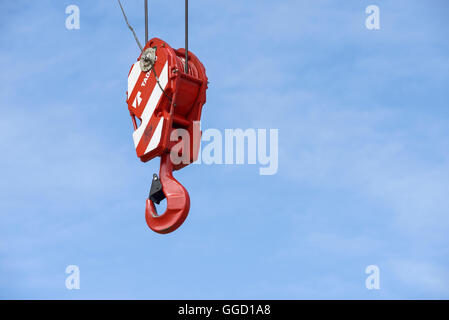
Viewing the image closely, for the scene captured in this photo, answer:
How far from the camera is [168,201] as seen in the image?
34.1ft

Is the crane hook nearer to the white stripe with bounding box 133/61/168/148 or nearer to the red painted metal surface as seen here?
the red painted metal surface

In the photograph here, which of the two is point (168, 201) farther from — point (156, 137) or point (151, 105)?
point (151, 105)

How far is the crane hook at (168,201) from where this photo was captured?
33.8ft

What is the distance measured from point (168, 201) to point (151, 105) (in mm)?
1092

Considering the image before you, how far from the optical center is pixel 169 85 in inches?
421

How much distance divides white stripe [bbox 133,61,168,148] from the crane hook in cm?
38

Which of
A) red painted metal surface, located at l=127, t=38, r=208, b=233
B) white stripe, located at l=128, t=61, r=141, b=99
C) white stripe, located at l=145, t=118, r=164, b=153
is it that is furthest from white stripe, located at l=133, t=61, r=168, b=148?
white stripe, located at l=128, t=61, r=141, b=99

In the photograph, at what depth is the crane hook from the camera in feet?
33.8

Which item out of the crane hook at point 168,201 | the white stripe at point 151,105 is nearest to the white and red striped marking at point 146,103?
the white stripe at point 151,105

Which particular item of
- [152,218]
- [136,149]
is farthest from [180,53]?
[152,218]

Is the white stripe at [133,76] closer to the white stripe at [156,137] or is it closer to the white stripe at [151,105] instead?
the white stripe at [151,105]

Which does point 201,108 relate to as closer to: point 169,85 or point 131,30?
point 169,85

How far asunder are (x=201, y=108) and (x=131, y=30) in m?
1.20

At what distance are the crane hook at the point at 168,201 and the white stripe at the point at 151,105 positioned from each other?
15.0 inches
